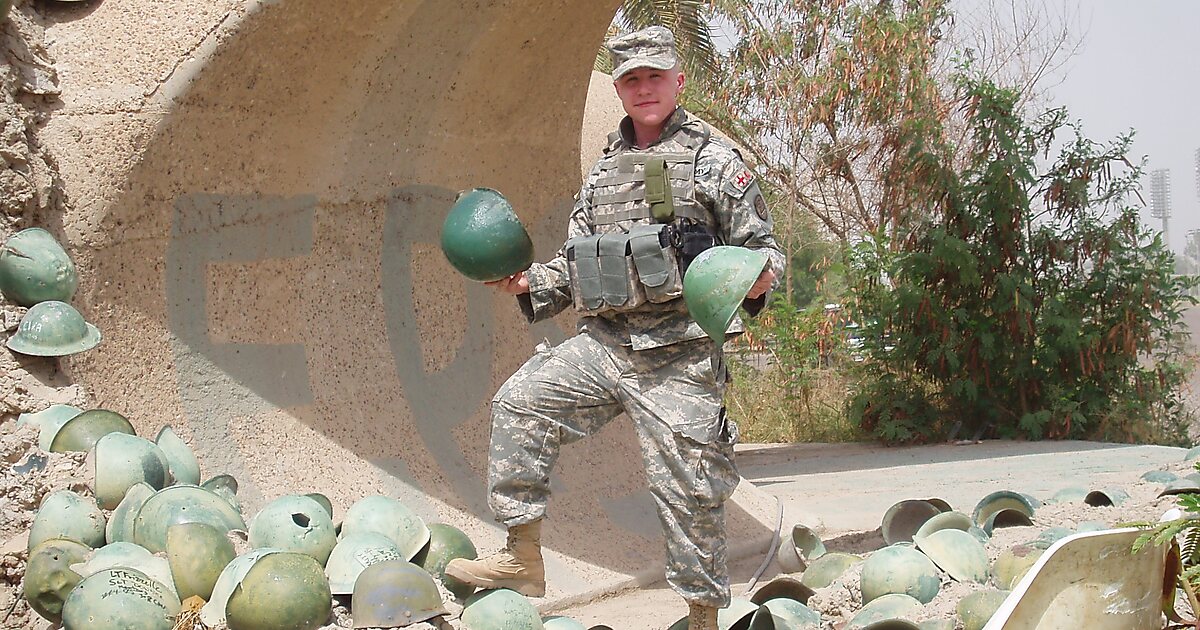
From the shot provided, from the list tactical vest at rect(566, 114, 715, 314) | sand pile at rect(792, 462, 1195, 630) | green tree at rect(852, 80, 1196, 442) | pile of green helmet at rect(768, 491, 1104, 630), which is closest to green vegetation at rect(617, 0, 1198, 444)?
green tree at rect(852, 80, 1196, 442)

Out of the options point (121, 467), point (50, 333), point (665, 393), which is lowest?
point (121, 467)

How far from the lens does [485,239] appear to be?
334 cm

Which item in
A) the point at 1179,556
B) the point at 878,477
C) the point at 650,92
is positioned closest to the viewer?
the point at 1179,556

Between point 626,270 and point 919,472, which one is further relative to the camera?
point 919,472

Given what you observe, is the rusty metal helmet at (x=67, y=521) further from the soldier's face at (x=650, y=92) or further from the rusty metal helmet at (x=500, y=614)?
the soldier's face at (x=650, y=92)

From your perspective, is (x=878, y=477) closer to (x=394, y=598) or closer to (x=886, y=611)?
(x=886, y=611)

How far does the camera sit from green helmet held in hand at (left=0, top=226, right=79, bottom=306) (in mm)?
4371

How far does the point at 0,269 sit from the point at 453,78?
2030mm

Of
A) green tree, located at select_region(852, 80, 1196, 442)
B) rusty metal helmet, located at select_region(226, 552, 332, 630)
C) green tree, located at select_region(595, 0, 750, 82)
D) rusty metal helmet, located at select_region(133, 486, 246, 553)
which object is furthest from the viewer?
green tree, located at select_region(595, 0, 750, 82)

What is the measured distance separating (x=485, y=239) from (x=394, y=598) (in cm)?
93

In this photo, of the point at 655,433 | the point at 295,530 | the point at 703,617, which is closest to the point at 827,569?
the point at 703,617

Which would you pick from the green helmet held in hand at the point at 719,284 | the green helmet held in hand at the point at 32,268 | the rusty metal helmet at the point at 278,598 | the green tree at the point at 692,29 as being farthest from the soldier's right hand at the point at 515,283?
the green tree at the point at 692,29

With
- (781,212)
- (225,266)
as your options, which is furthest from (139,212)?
(781,212)

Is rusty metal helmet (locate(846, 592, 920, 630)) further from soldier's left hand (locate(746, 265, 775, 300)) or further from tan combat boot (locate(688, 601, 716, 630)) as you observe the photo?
soldier's left hand (locate(746, 265, 775, 300))
